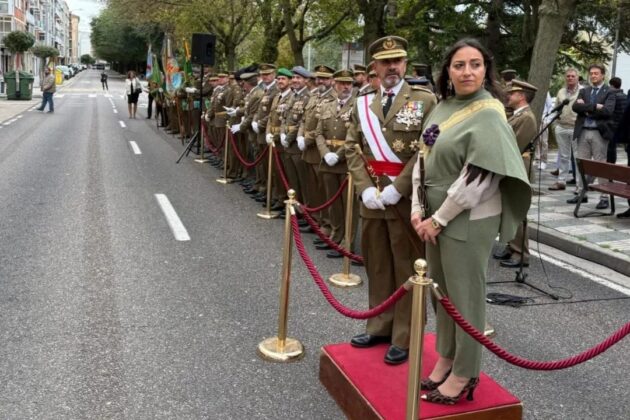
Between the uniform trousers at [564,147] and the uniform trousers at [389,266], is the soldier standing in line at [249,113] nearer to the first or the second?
the uniform trousers at [564,147]

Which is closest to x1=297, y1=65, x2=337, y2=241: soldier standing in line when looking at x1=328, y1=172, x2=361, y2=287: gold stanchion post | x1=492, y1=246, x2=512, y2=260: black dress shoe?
x1=328, y1=172, x2=361, y2=287: gold stanchion post

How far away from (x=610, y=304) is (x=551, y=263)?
137 cm

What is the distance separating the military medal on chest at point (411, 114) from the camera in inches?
157

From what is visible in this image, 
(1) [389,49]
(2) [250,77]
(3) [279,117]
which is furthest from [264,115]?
(1) [389,49]

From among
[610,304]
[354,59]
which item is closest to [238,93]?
[354,59]

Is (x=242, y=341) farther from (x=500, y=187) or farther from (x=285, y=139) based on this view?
(x=285, y=139)

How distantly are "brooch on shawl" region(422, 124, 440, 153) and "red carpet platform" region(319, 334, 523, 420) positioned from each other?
131 centimetres

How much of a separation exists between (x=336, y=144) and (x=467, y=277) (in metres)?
4.36

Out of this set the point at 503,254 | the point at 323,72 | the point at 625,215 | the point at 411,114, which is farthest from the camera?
the point at 625,215

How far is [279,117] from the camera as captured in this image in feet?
30.1

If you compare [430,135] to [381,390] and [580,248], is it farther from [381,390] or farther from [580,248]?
[580,248]

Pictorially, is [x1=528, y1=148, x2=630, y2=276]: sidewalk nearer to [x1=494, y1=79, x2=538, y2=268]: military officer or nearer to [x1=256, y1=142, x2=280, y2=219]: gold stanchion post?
[x1=494, y1=79, x2=538, y2=268]: military officer

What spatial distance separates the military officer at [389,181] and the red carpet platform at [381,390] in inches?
5.2

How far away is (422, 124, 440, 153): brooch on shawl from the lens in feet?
10.9
